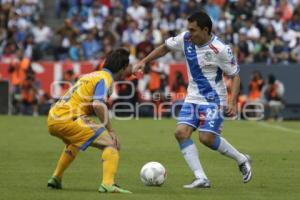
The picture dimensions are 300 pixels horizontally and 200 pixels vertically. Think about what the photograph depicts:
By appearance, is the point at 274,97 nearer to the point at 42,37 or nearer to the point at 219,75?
the point at 42,37

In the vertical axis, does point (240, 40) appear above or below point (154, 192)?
above

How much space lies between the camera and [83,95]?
11000 millimetres

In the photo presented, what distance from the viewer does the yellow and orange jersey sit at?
10.9 meters

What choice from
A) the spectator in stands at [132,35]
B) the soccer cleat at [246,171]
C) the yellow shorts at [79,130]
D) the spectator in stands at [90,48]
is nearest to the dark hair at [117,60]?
the yellow shorts at [79,130]

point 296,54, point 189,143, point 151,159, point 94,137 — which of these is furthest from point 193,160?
point 296,54

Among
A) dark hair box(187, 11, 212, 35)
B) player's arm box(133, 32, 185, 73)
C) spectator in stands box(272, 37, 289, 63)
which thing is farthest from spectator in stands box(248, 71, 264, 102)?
dark hair box(187, 11, 212, 35)

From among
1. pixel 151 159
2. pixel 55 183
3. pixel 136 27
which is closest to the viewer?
pixel 55 183

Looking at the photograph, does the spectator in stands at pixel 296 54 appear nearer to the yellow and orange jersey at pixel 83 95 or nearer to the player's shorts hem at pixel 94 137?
the yellow and orange jersey at pixel 83 95

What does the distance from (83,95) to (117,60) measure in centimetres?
60

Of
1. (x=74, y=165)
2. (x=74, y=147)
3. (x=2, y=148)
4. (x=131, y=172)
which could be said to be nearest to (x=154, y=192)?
(x=74, y=147)

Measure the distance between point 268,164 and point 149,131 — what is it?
822 centimetres

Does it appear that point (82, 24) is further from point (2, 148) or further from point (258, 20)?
point (2, 148)

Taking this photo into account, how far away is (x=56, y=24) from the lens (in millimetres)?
34000

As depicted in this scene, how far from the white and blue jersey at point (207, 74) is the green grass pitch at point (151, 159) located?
101 cm
